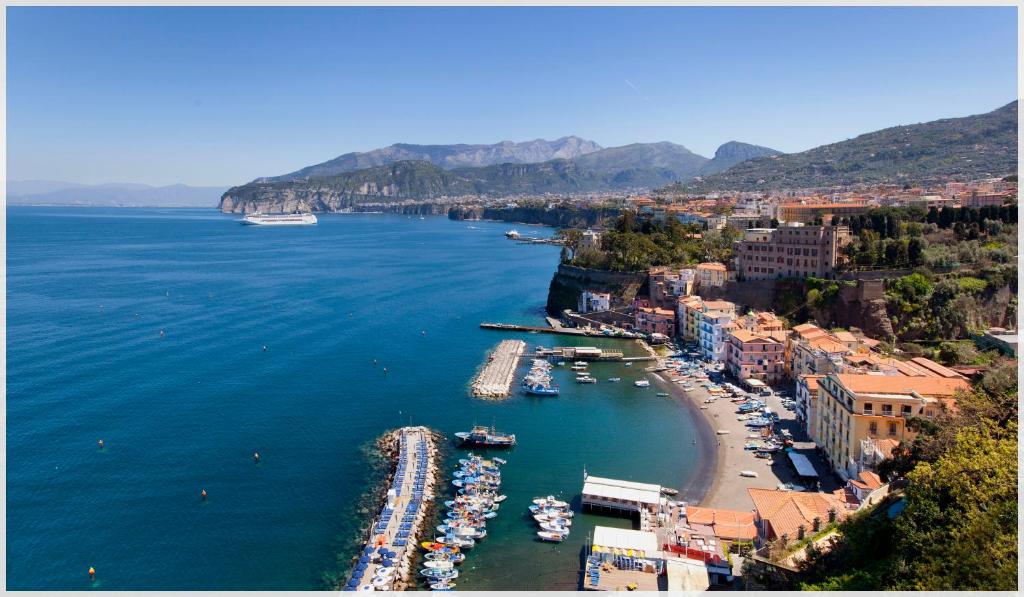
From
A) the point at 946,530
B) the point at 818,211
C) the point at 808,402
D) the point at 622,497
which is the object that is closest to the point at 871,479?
the point at 808,402

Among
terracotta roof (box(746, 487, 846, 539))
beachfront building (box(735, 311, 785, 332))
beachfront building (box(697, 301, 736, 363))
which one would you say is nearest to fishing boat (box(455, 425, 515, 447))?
terracotta roof (box(746, 487, 846, 539))

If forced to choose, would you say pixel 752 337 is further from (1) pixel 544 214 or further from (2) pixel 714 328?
(1) pixel 544 214

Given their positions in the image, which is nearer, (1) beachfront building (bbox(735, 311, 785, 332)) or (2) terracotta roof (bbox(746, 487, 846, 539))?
(2) terracotta roof (bbox(746, 487, 846, 539))

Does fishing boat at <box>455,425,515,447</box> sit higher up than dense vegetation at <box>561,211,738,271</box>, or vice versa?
dense vegetation at <box>561,211,738,271</box>

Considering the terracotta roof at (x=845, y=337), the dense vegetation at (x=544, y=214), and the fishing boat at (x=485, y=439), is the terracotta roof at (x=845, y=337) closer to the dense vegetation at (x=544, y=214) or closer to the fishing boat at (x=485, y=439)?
the fishing boat at (x=485, y=439)

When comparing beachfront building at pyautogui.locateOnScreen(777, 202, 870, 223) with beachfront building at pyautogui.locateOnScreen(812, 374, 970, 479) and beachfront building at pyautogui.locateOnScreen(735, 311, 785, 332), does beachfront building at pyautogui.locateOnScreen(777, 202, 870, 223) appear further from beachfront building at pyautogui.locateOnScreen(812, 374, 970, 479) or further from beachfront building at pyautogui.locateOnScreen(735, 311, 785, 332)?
beachfront building at pyautogui.locateOnScreen(812, 374, 970, 479)
